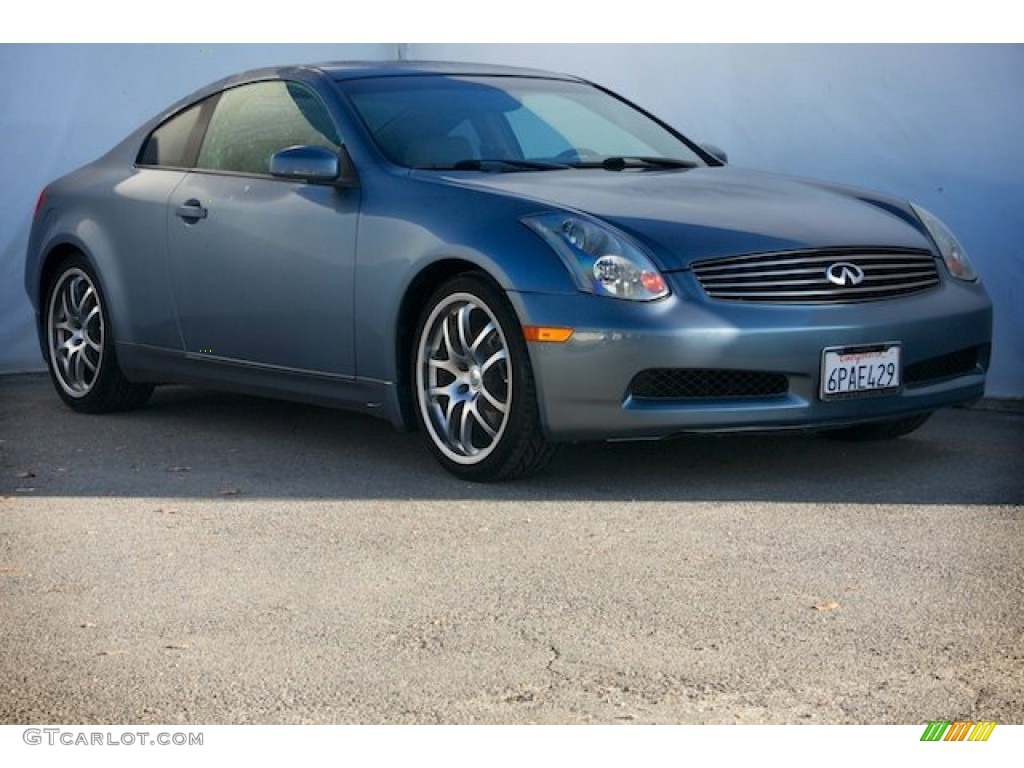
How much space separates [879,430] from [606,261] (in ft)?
5.61

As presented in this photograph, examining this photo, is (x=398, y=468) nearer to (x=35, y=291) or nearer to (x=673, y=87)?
(x=35, y=291)

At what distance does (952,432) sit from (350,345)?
2613 millimetres

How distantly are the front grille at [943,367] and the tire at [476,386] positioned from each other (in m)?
1.33

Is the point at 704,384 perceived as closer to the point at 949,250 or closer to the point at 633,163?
the point at 949,250

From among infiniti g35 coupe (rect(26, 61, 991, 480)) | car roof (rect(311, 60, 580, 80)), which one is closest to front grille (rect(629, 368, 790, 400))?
infiniti g35 coupe (rect(26, 61, 991, 480))

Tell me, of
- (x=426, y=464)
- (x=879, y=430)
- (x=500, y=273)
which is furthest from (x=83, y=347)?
(x=879, y=430)

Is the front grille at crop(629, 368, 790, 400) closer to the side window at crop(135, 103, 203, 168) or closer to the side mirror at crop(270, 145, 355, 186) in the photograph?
the side mirror at crop(270, 145, 355, 186)

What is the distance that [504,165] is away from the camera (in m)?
7.48

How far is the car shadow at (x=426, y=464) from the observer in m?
6.77

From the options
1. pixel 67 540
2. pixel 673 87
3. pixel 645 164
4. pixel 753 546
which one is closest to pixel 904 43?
pixel 673 87

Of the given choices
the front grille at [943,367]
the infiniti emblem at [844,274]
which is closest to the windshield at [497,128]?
the infiniti emblem at [844,274]

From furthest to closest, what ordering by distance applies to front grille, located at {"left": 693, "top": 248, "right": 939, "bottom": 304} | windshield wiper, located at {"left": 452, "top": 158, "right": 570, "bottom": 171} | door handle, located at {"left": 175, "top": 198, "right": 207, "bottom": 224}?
door handle, located at {"left": 175, "top": 198, "right": 207, "bottom": 224} → windshield wiper, located at {"left": 452, "top": 158, "right": 570, "bottom": 171} → front grille, located at {"left": 693, "top": 248, "right": 939, "bottom": 304}

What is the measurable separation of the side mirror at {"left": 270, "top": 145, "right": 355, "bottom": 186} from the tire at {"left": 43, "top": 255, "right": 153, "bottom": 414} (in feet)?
5.32

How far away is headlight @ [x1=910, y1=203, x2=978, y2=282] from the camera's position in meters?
7.33
